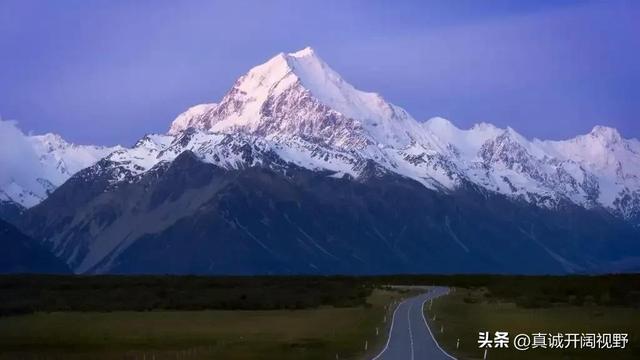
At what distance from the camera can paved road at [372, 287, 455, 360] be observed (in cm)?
5903

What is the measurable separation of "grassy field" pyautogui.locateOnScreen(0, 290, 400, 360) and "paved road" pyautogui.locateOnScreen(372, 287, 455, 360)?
1.61 metres

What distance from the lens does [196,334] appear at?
3329 inches

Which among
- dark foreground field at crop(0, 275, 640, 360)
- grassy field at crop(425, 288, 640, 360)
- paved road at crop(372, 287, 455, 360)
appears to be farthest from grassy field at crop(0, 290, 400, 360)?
grassy field at crop(425, 288, 640, 360)

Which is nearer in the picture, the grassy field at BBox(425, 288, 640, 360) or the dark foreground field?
the grassy field at BBox(425, 288, 640, 360)

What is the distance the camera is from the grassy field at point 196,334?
226ft

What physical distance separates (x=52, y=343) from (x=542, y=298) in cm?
6181

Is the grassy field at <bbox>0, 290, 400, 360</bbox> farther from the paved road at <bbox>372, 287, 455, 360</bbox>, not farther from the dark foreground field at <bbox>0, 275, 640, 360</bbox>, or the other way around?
the paved road at <bbox>372, 287, 455, 360</bbox>

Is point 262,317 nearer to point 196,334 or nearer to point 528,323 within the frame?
point 196,334

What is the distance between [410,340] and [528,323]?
16731 mm

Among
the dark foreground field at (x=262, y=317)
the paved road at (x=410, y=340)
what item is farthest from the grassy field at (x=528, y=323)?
the paved road at (x=410, y=340)

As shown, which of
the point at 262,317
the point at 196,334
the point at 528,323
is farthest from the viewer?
the point at 262,317

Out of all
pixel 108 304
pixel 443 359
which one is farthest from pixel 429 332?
pixel 108 304

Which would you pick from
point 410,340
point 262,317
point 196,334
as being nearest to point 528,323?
point 410,340

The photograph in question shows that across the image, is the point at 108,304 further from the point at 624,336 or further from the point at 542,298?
the point at 624,336
